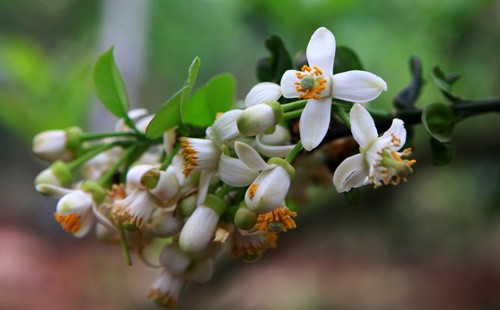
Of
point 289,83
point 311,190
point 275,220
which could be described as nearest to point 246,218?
point 275,220

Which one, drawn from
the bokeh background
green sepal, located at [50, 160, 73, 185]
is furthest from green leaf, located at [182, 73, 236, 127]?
the bokeh background

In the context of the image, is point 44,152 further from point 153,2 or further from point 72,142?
point 153,2

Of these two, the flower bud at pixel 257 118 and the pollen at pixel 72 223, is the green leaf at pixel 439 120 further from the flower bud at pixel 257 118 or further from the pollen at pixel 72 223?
the pollen at pixel 72 223

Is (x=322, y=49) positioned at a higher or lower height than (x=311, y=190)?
higher

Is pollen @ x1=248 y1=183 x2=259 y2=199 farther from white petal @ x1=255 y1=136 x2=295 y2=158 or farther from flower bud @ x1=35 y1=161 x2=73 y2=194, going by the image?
flower bud @ x1=35 y1=161 x2=73 y2=194

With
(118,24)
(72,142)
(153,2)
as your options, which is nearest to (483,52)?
(72,142)

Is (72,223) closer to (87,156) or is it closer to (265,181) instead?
(87,156)
